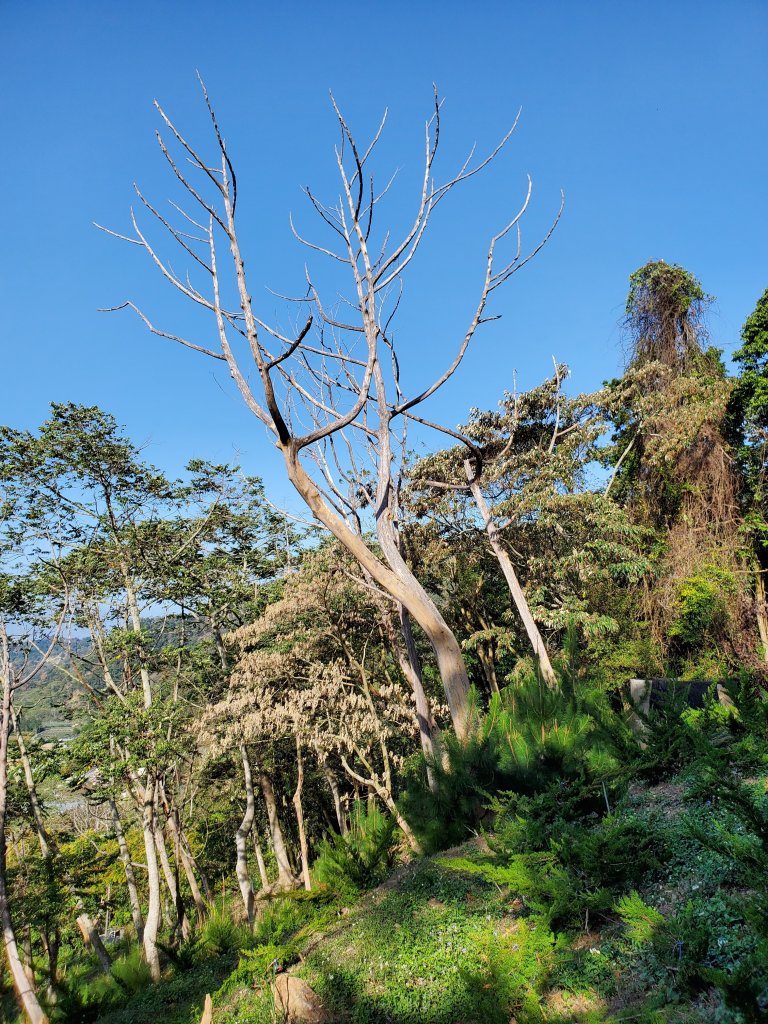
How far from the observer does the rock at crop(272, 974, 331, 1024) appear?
311 cm

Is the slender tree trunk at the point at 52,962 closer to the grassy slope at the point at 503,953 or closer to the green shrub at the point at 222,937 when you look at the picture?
the green shrub at the point at 222,937

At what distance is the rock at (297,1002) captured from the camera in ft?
10.2

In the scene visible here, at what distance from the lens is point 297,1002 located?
3.25m

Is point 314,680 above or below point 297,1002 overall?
above

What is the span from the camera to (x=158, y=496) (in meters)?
13.0

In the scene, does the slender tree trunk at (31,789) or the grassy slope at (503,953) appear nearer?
the grassy slope at (503,953)

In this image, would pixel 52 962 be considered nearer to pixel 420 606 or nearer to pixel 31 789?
pixel 31 789

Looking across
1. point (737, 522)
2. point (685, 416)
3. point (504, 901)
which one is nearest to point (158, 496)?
point (504, 901)

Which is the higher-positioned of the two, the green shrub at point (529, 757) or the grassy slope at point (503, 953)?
the green shrub at point (529, 757)

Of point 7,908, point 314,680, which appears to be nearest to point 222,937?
point 7,908

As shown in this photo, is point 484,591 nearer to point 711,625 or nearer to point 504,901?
point 711,625

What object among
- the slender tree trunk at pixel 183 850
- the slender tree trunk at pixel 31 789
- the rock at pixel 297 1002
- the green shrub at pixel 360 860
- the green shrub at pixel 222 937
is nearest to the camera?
the rock at pixel 297 1002

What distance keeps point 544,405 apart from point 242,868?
12504mm

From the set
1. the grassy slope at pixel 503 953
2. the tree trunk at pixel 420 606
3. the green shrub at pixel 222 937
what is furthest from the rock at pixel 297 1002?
the green shrub at pixel 222 937
